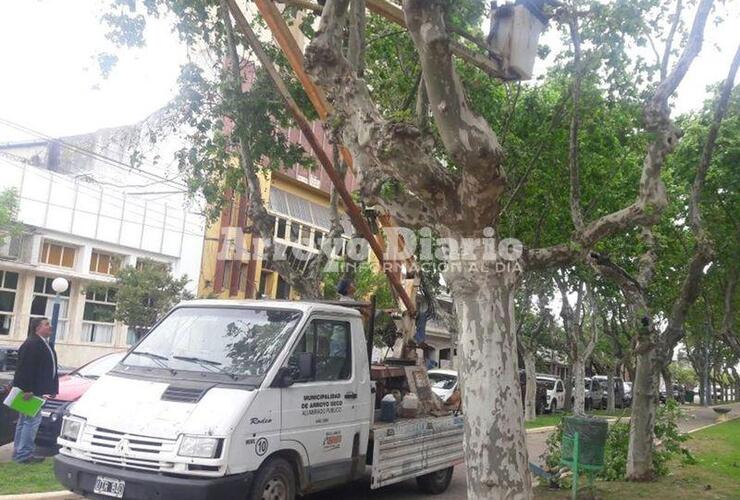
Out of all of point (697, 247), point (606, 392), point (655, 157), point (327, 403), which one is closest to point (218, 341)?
point (327, 403)

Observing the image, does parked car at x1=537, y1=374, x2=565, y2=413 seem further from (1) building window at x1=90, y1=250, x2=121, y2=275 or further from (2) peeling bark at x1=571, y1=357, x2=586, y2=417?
(1) building window at x1=90, y1=250, x2=121, y2=275

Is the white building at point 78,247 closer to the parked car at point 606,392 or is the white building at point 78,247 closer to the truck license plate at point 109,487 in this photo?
the truck license plate at point 109,487

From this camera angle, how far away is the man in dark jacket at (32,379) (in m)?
8.24

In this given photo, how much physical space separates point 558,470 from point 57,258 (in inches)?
814

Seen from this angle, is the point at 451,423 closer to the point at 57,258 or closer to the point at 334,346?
the point at 334,346

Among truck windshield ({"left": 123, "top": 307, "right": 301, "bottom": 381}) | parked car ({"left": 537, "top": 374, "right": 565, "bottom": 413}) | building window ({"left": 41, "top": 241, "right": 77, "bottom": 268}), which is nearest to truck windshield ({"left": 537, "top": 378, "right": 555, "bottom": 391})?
parked car ({"left": 537, "top": 374, "right": 565, "bottom": 413})

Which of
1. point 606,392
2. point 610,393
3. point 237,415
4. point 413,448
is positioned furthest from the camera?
point 606,392

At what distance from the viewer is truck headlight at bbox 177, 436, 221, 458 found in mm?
5484

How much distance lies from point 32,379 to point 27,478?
1.26 m

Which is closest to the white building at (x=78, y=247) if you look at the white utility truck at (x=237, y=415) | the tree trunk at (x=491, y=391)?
the white utility truck at (x=237, y=415)

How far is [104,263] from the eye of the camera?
26.2 metres

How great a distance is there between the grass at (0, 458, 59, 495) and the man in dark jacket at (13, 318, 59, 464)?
0.69 feet

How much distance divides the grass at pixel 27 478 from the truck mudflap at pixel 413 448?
11.0 ft

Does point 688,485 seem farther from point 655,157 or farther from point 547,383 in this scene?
point 547,383
